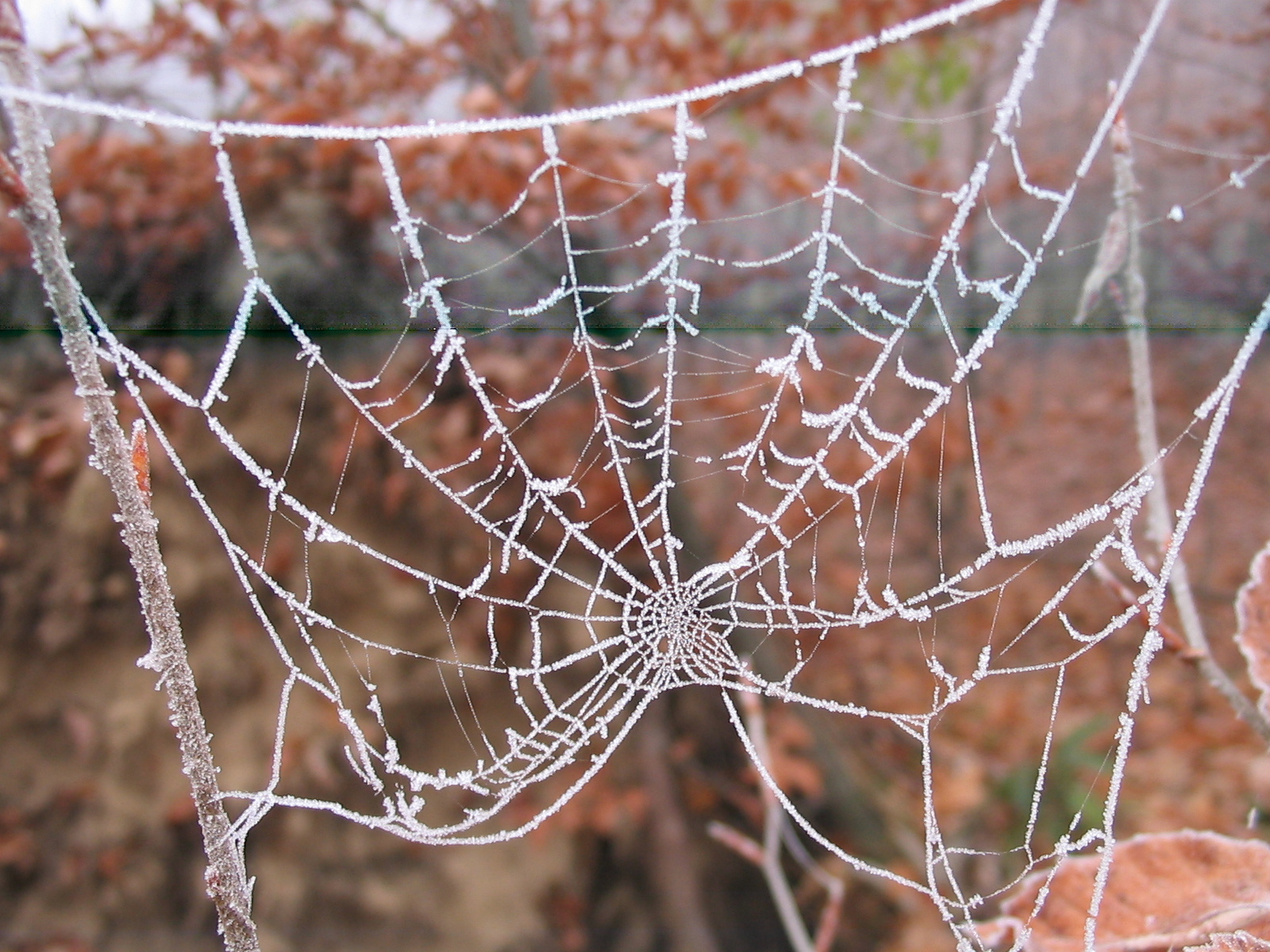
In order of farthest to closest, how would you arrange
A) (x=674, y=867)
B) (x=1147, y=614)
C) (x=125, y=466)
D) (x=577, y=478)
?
(x=674, y=867)
(x=577, y=478)
(x=1147, y=614)
(x=125, y=466)

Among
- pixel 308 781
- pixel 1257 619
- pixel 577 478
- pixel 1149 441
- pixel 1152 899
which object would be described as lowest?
pixel 1152 899

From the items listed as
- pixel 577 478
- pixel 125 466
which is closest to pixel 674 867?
pixel 577 478

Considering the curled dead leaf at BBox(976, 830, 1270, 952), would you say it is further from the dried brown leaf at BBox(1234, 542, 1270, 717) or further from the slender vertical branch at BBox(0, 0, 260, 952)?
the slender vertical branch at BBox(0, 0, 260, 952)

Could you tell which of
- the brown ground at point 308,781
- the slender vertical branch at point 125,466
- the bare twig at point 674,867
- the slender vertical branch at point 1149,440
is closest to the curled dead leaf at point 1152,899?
the slender vertical branch at point 1149,440

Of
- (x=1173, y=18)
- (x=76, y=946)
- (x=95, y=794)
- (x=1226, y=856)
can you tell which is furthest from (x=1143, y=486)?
(x=1173, y=18)

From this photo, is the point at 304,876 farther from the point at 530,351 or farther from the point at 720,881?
the point at 530,351

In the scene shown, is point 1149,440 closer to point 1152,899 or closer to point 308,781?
point 1152,899
